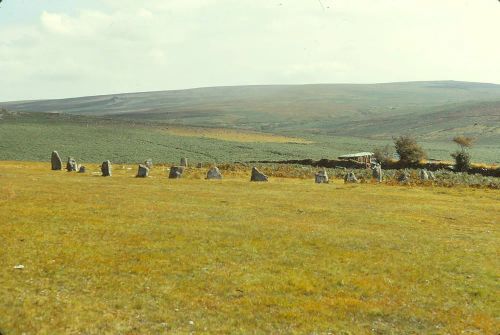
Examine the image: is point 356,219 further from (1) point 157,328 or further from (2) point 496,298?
(1) point 157,328

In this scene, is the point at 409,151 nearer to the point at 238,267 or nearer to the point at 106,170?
the point at 106,170

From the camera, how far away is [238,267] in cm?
2227

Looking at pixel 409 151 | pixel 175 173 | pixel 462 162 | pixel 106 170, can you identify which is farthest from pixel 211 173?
→ pixel 409 151

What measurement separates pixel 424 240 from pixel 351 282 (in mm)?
9378

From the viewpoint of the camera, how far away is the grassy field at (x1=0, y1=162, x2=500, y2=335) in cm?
1700

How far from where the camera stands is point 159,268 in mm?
21609

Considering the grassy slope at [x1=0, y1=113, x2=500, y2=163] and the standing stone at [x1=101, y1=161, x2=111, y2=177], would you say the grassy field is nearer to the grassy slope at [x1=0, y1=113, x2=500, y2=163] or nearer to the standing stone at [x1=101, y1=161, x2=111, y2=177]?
the standing stone at [x1=101, y1=161, x2=111, y2=177]

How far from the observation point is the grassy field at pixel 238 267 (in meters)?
17.0

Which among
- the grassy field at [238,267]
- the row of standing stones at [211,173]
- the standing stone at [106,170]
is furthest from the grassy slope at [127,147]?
the grassy field at [238,267]

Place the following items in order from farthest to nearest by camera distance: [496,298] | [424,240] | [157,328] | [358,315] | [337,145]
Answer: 1. [337,145]
2. [424,240]
3. [496,298]
4. [358,315]
5. [157,328]

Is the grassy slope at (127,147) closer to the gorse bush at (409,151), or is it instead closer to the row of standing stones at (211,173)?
the gorse bush at (409,151)

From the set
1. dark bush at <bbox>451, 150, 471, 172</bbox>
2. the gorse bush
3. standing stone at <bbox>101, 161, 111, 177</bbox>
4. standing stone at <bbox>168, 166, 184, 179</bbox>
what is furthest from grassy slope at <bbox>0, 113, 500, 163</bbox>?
standing stone at <bbox>168, 166, 184, 179</bbox>

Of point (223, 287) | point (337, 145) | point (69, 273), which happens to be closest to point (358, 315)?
point (223, 287)

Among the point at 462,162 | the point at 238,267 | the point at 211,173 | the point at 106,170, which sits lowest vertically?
the point at 462,162
